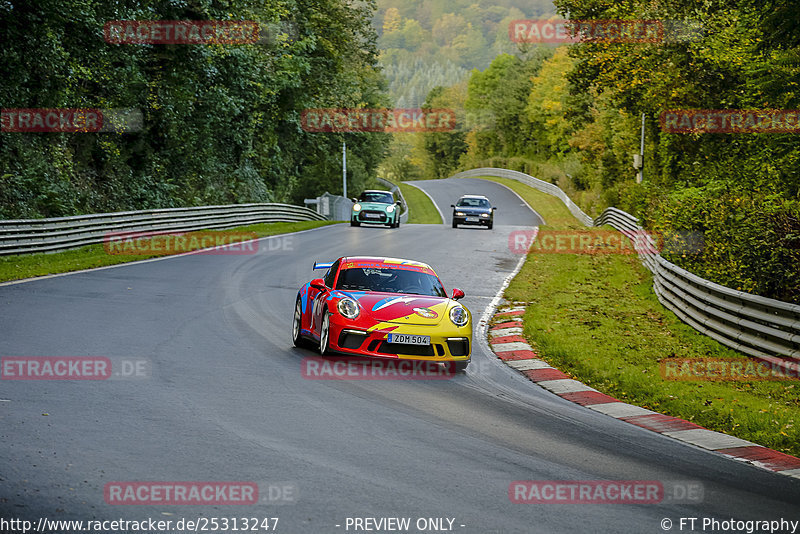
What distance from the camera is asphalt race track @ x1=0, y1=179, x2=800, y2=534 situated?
5.61m

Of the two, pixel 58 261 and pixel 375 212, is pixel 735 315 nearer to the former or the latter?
pixel 58 261

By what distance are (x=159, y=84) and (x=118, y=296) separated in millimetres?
19852

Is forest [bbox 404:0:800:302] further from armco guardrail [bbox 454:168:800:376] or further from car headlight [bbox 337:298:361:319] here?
car headlight [bbox 337:298:361:319]

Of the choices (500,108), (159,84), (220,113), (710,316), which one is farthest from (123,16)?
(500,108)

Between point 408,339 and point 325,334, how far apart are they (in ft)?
3.75

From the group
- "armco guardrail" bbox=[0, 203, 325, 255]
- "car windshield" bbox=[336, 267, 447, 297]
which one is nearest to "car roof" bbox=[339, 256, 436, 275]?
"car windshield" bbox=[336, 267, 447, 297]

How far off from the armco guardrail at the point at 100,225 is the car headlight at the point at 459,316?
14.4 meters

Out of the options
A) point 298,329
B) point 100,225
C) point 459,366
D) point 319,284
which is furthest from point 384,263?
point 100,225

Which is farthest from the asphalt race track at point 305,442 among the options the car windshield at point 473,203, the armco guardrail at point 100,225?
the car windshield at point 473,203

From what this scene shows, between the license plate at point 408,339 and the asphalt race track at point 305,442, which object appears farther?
the license plate at point 408,339

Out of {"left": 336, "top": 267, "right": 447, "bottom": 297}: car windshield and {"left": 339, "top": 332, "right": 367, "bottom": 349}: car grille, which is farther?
{"left": 336, "top": 267, "right": 447, "bottom": 297}: car windshield

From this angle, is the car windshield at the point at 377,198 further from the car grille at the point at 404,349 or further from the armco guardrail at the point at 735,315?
the car grille at the point at 404,349

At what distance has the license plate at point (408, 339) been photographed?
1080cm

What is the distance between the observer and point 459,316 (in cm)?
1140
